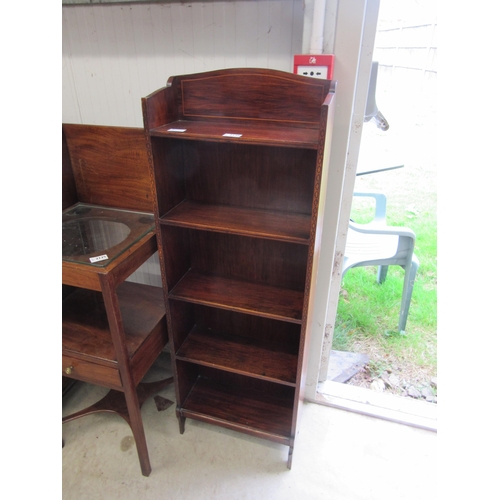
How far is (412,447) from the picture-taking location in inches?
60.7

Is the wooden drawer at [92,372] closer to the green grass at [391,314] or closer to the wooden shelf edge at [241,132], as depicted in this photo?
the wooden shelf edge at [241,132]

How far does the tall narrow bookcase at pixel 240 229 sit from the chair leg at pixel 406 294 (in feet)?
2.98

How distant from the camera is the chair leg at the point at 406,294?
2.04 metres

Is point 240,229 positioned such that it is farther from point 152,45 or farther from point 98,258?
point 152,45

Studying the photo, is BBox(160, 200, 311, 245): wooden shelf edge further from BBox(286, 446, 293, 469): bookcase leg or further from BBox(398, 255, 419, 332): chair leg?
BBox(398, 255, 419, 332): chair leg

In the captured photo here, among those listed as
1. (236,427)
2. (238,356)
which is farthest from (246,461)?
(238,356)

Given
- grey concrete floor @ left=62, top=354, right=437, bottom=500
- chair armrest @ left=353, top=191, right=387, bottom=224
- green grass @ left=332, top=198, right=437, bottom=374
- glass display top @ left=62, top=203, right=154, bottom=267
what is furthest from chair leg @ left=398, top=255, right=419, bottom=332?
glass display top @ left=62, top=203, right=154, bottom=267

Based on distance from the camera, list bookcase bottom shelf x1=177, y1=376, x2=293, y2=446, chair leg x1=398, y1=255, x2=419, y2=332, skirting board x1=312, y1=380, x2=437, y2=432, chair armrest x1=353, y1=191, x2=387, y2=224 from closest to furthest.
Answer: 1. bookcase bottom shelf x1=177, y1=376, x2=293, y2=446
2. skirting board x1=312, y1=380, x2=437, y2=432
3. chair leg x1=398, y1=255, x2=419, y2=332
4. chair armrest x1=353, y1=191, x2=387, y2=224

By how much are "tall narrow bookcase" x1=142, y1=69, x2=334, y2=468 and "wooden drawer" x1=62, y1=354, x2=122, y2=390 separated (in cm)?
25

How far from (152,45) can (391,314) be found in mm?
1998

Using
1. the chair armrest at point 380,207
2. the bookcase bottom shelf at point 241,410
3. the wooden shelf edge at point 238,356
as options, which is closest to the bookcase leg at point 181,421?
the bookcase bottom shelf at point 241,410

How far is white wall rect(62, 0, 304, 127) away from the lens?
45.9 inches
